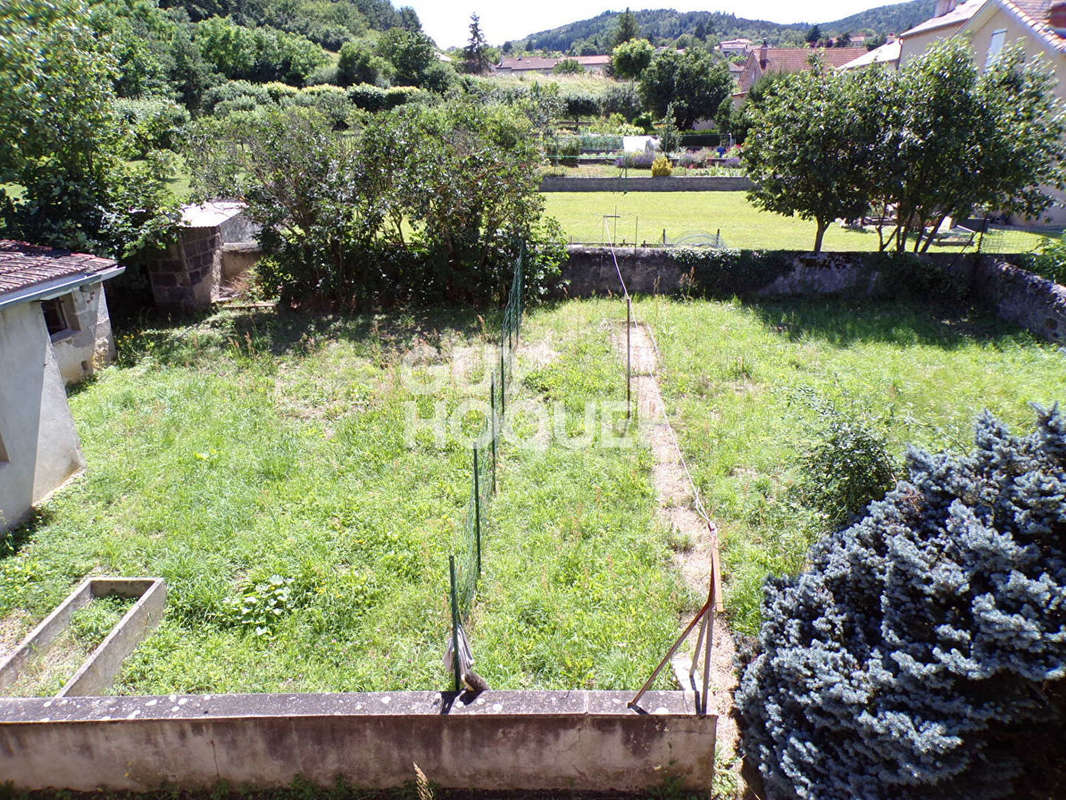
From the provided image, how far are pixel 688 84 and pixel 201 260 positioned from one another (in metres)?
44.3

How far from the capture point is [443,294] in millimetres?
12906

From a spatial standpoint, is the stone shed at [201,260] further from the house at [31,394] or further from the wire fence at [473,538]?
the wire fence at [473,538]

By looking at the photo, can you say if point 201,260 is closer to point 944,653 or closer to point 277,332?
point 277,332

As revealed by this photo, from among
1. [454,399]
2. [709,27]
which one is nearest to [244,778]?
[454,399]

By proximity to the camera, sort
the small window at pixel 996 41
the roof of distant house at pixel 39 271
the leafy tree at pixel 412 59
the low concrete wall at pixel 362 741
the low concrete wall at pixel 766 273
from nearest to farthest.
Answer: the low concrete wall at pixel 362 741 < the roof of distant house at pixel 39 271 < the low concrete wall at pixel 766 273 < the small window at pixel 996 41 < the leafy tree at pixel 412 59

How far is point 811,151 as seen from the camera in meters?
12.4

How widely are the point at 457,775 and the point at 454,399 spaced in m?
5.38

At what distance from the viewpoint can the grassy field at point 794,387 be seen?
553 cm

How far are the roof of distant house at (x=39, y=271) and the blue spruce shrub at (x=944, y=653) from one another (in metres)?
7.04

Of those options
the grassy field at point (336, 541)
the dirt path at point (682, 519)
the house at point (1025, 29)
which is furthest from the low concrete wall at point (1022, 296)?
the house at point (1025, 29)

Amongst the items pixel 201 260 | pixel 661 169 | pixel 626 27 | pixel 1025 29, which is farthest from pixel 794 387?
pixel 626 27

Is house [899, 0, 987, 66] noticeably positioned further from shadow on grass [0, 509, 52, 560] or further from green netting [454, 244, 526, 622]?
shadow on grass [0, 509, 52, 560]

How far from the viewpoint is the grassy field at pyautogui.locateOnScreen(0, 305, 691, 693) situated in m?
4.49

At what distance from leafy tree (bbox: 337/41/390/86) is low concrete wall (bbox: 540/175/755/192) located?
3928cm
